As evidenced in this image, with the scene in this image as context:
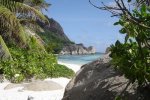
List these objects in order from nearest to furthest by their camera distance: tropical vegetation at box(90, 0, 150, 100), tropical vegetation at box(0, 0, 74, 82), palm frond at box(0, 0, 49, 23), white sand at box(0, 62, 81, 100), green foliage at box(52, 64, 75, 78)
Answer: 1. tropical vegetation at box(90, 0, 150, 100)
2. white sand at box(0, 62, 81, 100)
3. tropical vegetation at box(0, 0, 74, 82)
4. palm frond at box(0, 0, 49, 23)
5. green foliage at box(52, 64, 75, 78)

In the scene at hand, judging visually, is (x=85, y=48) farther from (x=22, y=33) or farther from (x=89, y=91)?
(x=89, y=91)

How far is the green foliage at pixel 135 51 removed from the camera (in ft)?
10.2

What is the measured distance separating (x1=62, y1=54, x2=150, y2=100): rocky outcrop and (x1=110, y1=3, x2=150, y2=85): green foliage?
0.23 meters

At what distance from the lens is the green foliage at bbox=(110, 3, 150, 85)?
3109mm

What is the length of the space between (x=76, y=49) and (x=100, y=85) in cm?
9488

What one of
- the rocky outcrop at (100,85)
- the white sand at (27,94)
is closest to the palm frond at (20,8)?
the white sand at (27,94)

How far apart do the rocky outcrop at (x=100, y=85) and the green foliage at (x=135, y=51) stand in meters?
0.23

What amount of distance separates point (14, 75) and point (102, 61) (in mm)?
11005

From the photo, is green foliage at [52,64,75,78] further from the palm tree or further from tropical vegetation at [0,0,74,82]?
the palm tree

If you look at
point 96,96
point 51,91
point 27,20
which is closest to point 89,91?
point 96,96

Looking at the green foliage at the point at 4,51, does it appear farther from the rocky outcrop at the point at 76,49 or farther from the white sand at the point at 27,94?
the rocky outcrop at the point at 76,49

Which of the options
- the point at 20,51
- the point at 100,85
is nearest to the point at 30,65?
the point at 20,51

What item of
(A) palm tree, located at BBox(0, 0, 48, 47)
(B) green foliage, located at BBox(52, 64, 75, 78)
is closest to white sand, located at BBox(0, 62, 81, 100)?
(A) palm tree, located at BBox(0, 0, 48, 47)

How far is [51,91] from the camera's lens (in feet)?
39.0
